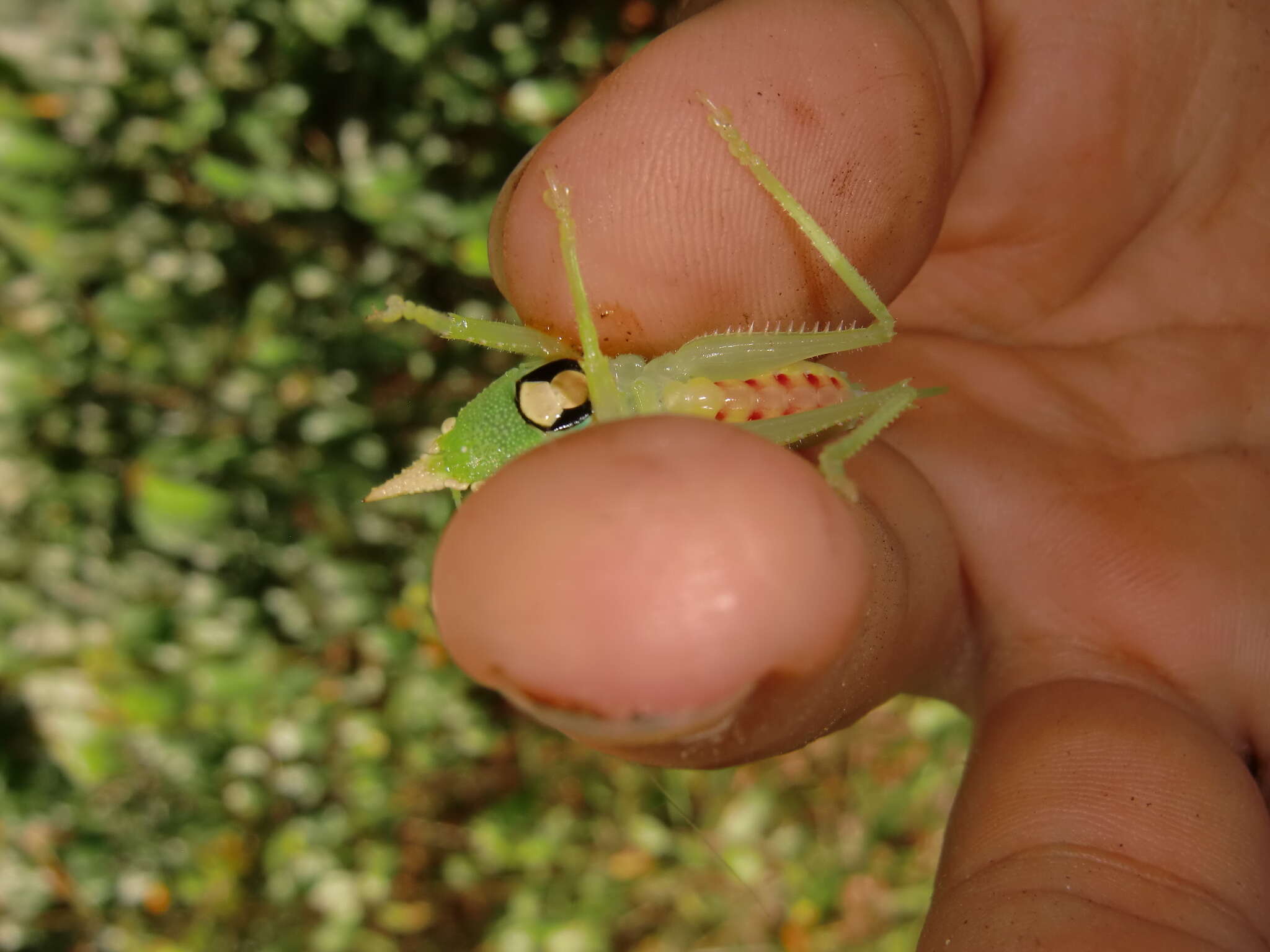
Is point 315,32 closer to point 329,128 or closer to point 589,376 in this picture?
point 329,128

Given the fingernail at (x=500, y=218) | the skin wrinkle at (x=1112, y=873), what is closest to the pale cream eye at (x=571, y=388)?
the fingernail at (x=500, y=218)

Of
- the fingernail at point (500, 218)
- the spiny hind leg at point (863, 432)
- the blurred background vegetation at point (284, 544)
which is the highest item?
the fingernail at point (500, 218)

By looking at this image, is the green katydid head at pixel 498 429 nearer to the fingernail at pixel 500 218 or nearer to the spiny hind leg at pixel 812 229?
the fingernail at pixel 500 218

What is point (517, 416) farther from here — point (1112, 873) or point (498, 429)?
point (1112, 873)

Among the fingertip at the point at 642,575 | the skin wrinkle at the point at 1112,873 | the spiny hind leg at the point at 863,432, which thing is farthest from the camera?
the spiny hind leg at the point at 863,432

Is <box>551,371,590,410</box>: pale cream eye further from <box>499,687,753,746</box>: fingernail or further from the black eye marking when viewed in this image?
<box>499,687,753,746</box>: fingernail

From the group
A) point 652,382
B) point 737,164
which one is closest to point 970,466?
point 652,382

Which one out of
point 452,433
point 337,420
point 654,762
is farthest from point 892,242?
point 337,420
